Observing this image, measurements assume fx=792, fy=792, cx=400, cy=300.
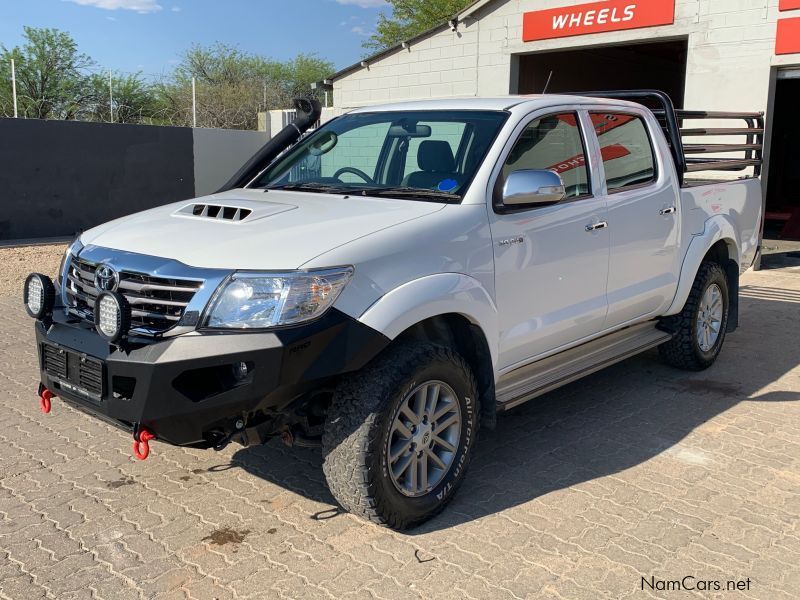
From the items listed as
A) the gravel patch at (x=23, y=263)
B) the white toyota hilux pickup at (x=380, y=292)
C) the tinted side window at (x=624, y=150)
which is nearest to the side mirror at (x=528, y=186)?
the white toyota hilux pickup at (x=380, y=292)

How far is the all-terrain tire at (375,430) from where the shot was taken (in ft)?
11.0

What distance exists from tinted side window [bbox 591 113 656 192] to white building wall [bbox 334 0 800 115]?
20.7 feet

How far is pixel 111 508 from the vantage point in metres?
3.84

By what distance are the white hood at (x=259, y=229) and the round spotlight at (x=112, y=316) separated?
Result: 28cm

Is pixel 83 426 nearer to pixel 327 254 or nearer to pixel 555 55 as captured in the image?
pixel 327 254

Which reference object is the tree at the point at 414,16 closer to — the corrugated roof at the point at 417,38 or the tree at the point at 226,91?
the tree at the point at 226,91

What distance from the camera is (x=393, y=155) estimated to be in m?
4.69

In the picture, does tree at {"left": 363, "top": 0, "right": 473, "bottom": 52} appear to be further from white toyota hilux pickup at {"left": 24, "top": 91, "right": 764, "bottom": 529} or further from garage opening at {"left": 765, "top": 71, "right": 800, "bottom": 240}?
white toyota hilux pickup at {"left": 24, "top": 91, "right": 764, "bottom": 529}

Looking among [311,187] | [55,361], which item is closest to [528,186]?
[311,187]

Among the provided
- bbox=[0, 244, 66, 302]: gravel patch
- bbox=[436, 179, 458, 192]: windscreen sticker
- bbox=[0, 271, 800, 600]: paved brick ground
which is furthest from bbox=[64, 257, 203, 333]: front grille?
bbox=[0, 244, 66, 302]: gravel patch

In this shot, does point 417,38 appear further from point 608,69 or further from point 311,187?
point 311,187

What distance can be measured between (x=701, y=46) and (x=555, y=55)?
5.35 meters

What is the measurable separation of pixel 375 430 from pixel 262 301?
73 cm

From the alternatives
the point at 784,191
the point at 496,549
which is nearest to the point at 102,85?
the point at 784,191
